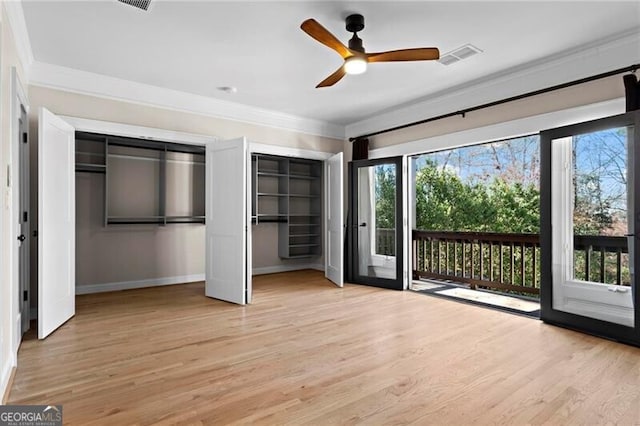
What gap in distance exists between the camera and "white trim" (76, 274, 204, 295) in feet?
16.9

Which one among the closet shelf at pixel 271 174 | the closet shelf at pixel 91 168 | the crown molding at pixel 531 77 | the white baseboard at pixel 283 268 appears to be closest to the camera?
the crown molding at pixel 531 77

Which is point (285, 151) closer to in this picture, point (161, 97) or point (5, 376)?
point (161, 97)

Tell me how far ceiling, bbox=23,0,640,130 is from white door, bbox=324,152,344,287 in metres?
1.58

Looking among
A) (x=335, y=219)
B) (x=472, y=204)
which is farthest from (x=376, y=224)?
(x=472, y=204)

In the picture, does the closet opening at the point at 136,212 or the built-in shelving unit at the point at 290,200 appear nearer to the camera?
the closet opening at the point at 136,212

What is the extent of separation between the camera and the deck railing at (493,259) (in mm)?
3611

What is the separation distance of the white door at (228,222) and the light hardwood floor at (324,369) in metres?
0.56

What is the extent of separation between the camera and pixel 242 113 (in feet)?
18.5

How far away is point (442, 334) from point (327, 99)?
3524mm

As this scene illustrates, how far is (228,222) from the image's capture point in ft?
15.8

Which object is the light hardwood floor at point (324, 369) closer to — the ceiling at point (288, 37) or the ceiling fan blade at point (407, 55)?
the ceiling fan blade at point (407, 55)

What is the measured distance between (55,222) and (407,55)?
3.70 metres

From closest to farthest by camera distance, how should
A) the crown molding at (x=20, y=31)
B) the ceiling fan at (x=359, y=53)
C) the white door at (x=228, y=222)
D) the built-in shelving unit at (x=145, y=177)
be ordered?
1. the crown molding at (x=20, y=31)
2. the ceiling fan at (x=359, y=53)
3. the white door at (x=228, y=222)
4. the built-in shelving unit at (x=145, y=177)

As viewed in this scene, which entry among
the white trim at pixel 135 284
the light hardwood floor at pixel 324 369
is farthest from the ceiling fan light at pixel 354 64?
the white trim at pixel 135 284
